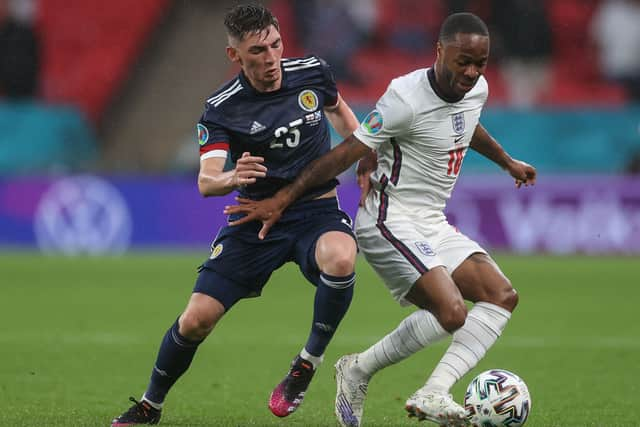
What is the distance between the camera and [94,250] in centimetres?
1612

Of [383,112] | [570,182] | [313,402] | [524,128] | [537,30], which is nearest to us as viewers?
[383,112]

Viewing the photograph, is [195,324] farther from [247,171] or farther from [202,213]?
[202,213]

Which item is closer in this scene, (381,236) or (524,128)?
(381,236)

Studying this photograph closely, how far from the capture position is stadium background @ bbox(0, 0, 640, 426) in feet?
24.0

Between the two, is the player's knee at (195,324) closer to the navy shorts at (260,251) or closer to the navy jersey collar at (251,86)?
the navy shorts at (260,251)

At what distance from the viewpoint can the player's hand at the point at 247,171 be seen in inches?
205

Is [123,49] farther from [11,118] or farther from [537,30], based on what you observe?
[537,30]

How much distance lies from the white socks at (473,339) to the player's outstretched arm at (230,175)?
1196 millimetres

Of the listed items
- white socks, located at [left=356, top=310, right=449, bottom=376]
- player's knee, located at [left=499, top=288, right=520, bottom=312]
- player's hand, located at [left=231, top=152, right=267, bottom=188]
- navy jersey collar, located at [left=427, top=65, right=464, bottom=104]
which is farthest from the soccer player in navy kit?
player's knee, located at [left=499, top=288, right=520, bottom=312]

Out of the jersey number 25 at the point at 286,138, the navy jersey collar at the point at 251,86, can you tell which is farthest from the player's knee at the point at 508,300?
the navy jersey collar at the point at 251,86

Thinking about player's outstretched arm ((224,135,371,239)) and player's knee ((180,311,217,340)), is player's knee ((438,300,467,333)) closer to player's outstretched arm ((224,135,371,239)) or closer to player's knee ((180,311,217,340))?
player's outstretched arm ((224,135,371,239))

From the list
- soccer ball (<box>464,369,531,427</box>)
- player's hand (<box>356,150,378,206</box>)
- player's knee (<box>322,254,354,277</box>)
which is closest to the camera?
soccer ball (<box>464,369,531,427</box>)

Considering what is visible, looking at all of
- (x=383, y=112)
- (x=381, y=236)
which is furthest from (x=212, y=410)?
(x=383, y=112)

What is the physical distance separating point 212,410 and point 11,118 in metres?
14.3
